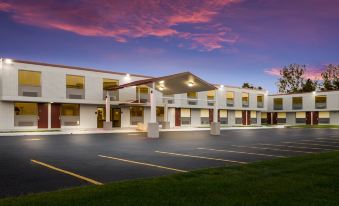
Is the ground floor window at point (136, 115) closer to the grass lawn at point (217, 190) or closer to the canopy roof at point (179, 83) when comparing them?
the canopy roof at point (179, 83)

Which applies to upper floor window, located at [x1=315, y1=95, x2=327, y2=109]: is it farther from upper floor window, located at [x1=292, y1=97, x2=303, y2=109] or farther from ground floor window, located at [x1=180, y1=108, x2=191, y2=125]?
ground floor window, located at [x1=180, y1=108, x2=191, y2=125]

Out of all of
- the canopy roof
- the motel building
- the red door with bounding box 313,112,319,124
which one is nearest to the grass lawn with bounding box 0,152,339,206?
the motel building

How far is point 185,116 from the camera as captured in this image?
47312 mm

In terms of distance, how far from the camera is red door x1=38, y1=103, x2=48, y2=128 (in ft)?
107

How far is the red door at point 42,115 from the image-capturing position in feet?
107

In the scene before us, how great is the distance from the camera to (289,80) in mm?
90062

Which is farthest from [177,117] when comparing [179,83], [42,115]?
[179,83]

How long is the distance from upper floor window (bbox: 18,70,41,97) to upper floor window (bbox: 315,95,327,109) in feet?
158

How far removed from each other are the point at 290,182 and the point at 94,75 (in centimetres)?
3124

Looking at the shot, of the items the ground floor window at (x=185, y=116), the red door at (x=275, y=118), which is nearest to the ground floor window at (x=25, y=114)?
the ground floor window at (x=185, y=116)

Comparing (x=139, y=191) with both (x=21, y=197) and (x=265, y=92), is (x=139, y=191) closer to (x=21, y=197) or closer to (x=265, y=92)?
(x=21, y=197)

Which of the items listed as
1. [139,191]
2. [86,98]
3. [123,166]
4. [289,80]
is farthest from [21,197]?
[289,80]

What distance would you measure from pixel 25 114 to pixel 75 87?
5.57m

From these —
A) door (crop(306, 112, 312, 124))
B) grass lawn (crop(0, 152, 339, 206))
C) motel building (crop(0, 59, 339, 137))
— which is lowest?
grass lawn (crop(0, 152, 339, 206))
